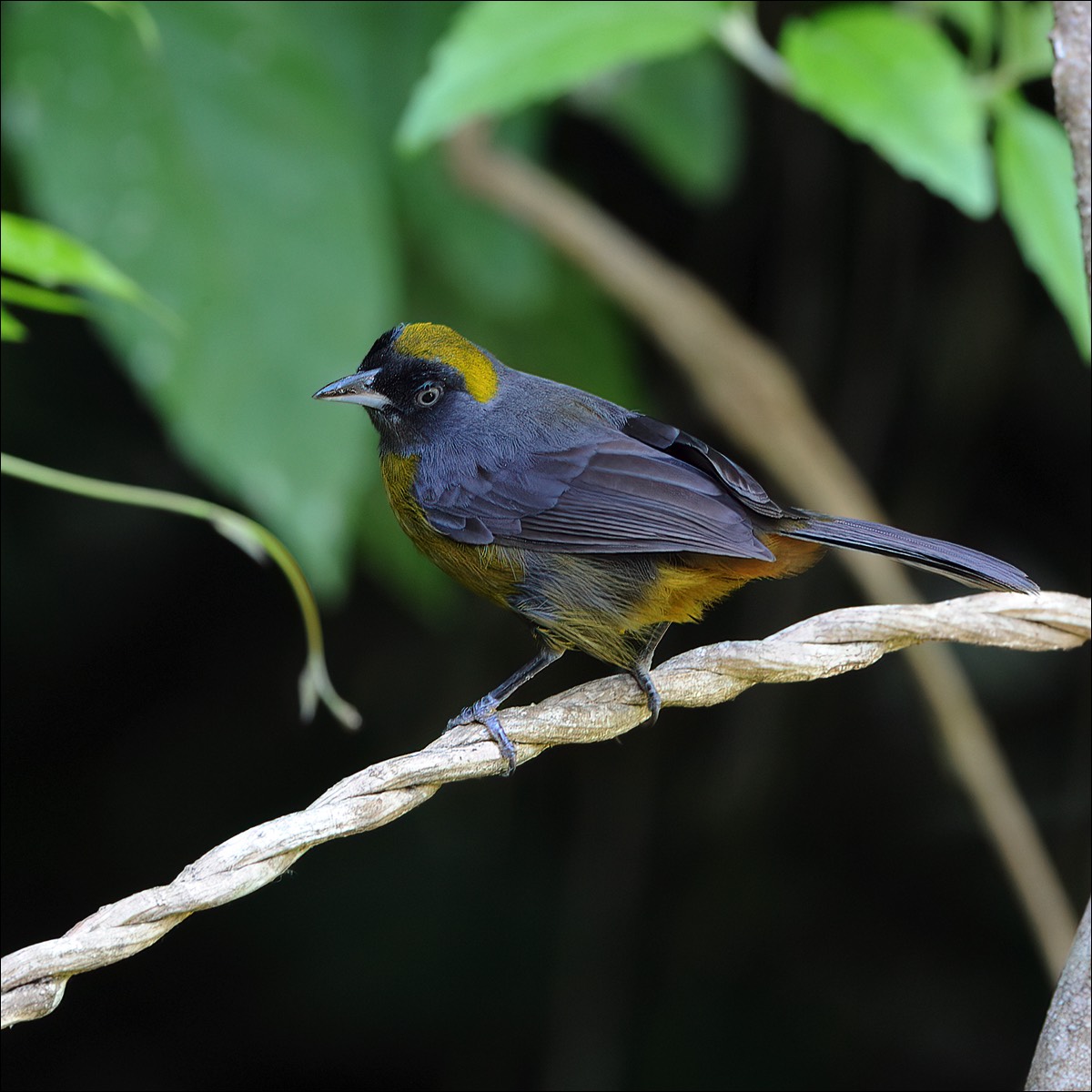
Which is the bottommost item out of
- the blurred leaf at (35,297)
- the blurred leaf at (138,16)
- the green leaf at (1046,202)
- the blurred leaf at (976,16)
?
the green leaf at (1046,202)

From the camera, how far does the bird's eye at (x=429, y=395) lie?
2.58m

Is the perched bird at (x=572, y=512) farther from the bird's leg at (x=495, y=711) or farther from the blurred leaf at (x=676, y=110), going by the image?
the blurred leaf at (x=676, y=110)

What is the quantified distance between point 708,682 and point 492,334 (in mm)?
2262

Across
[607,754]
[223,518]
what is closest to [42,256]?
[223,518]

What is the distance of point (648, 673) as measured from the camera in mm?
1927

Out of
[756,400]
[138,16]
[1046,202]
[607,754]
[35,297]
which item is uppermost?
[138,16]

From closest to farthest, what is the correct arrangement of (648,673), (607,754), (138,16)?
(648,673)
(138,16)
(607,754)

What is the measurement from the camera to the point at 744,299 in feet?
16.2

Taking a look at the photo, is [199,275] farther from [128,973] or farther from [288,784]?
[128,973]

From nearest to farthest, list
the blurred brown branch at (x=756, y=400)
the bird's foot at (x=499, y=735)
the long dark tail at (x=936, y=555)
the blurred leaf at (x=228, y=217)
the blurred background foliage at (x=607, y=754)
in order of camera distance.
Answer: the bird's foot at (x=499, y=735) < the long dark tail at (x=936, y=555) < the blurred leaf at (x=228, y=217) < the blurred brown branch at (x=756, y=400) < the blurred background foliage at (x=607, y=754)

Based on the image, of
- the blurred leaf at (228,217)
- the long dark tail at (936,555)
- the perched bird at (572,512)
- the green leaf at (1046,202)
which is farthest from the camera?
the blurred leaf at (228,217)

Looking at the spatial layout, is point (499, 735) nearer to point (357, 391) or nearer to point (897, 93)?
point (357, 391)

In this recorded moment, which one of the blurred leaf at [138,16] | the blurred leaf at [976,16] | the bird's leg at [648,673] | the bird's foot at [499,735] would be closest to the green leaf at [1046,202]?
the blurred leaf at [976,16]

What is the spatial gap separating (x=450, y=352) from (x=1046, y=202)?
1.16 metres
